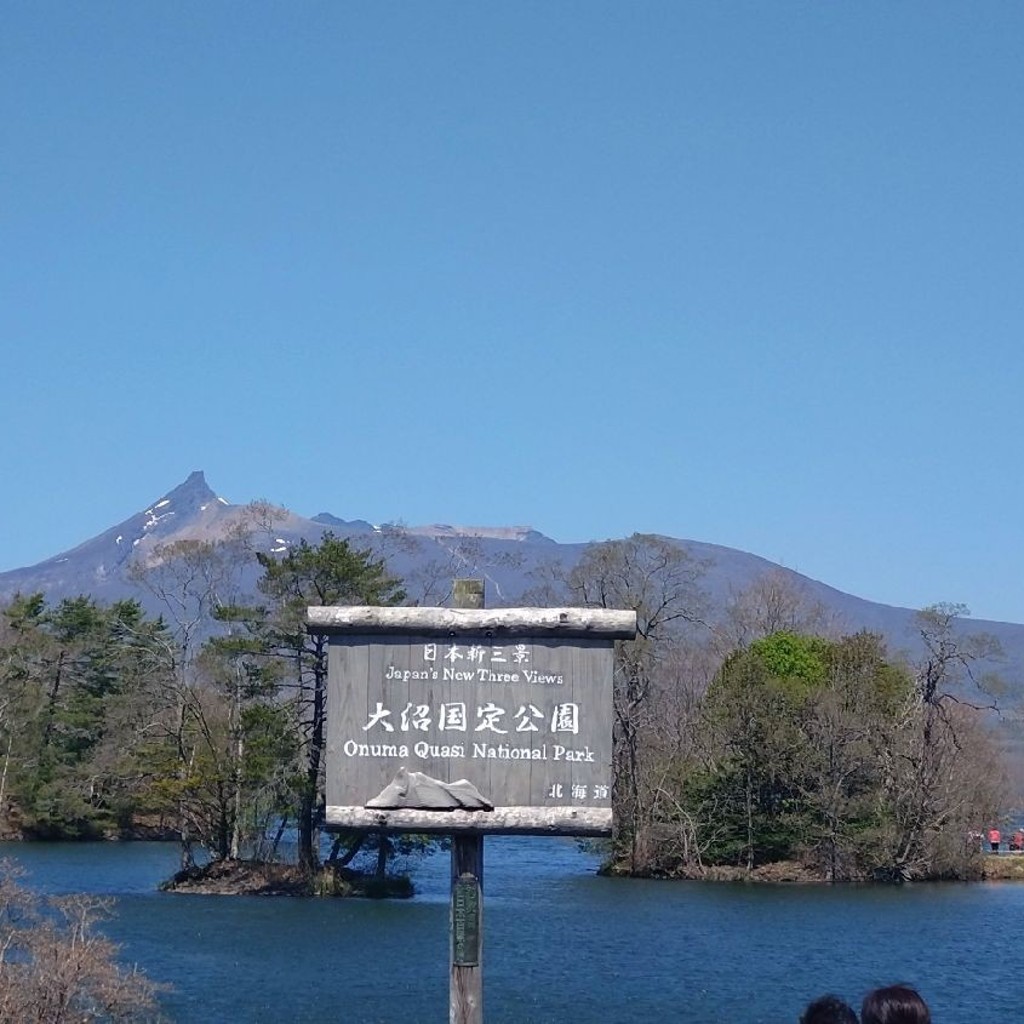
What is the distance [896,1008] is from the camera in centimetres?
495

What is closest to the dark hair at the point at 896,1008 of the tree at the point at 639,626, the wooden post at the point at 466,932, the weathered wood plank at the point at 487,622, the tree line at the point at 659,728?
the weathered wood plank at the point at 487,622

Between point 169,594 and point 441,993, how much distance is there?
845 inches

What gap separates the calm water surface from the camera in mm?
23172

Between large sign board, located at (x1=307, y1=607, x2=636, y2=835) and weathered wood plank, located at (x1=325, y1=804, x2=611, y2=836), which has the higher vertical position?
large sign board, located at (x1=307, y1=607, x2=636, y2=835)

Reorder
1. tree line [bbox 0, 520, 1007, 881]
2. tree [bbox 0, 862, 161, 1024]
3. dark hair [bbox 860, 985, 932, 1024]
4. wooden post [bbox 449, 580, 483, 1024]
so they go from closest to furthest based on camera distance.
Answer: dark hair [bbox 860, 985, 932, 1024]
wooden post [bbox 449, 580, 483, 1024]
tree [bbox 0, 862, 161, 1024]
tree line [bbox 0, 520, 1007, 881]

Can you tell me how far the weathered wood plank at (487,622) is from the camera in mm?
7418

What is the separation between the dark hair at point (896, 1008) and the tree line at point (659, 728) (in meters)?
33.4

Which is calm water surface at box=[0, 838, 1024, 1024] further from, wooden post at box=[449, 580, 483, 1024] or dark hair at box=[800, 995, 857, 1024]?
dark hair at box=[800, 995, 857, 1024]

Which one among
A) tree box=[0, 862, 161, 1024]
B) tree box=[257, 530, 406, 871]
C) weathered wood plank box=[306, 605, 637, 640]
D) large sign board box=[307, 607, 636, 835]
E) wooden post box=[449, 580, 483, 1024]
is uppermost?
tree box=[257, 530, 406, 871]

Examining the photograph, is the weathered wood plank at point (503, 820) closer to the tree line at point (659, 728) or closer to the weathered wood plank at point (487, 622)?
the weathered wood plank at point (487, 622)

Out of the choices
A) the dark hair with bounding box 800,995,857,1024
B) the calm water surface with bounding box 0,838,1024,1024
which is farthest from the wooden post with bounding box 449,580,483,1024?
the calm water surface with bounding box 0,838,1024,1024

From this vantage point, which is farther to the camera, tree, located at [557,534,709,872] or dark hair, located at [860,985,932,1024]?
tree, located at [557,534,709,872]

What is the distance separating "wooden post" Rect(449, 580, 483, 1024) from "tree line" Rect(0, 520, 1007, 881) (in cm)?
3058

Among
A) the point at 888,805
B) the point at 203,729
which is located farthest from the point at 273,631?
the point at 888,805
